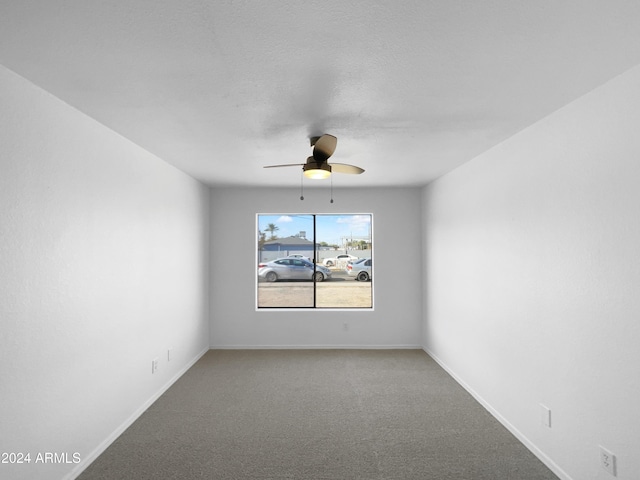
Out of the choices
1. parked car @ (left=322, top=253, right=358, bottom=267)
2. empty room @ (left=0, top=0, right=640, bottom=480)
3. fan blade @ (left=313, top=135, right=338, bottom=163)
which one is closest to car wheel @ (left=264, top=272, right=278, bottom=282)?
parked car @ (left=322, top=253, right=358, bottom=267)

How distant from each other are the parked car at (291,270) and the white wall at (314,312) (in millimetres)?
1638

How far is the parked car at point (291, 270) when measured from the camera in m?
7.28

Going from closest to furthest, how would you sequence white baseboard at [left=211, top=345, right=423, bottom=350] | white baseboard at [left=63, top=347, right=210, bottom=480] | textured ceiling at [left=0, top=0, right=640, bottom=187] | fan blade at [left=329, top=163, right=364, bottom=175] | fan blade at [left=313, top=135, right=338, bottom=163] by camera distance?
1. textured ceiling at [left=0, top=0, right=640, bottom=187]
2. white baseboard at [left=63, top=347, right=210, bottom=480]
3. fan blade at [left=313, top=135, right=338, bottom=163]
4. fan blade at [left=329, top=163, right=364, bottom=175]
5. white baseboard at [left=211, top=345, right=423, bottom=350]

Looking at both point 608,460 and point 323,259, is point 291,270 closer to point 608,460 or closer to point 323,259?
point 323,259

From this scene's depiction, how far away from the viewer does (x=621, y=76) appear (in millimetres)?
1968

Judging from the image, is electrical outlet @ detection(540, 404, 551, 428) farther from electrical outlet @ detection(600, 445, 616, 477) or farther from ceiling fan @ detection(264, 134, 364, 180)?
ceiling fan @ detection(264, 134, 364, 180)

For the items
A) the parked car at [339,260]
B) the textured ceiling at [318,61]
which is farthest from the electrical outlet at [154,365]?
the parked car at [339,260]

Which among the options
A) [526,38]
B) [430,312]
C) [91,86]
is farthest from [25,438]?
[430,312]

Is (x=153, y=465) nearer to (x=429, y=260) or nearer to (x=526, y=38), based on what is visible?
(x=526, y=38)

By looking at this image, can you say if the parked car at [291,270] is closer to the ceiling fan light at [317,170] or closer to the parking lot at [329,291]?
the parking lot at [329,291]

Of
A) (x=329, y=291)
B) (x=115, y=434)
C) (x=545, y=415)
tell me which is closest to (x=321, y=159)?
(x=545, y=415)

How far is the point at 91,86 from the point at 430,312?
473cm

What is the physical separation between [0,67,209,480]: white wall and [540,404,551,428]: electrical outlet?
3.31m

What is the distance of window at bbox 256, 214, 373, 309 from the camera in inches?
291
